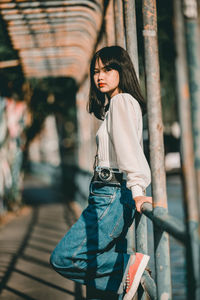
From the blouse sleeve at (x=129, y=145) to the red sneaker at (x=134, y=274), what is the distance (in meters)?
0.41

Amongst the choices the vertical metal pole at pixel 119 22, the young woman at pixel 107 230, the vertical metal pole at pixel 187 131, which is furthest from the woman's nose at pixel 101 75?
the vertical metal pole at pixel 187 131

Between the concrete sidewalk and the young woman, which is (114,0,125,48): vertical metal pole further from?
the concrete sidewalk

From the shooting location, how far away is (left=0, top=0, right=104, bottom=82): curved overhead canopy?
17.4ft

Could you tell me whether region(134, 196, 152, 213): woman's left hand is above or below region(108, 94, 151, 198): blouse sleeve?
below

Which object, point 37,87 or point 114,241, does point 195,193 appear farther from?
point 37,87

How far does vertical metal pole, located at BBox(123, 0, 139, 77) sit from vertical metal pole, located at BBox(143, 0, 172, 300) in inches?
20.5

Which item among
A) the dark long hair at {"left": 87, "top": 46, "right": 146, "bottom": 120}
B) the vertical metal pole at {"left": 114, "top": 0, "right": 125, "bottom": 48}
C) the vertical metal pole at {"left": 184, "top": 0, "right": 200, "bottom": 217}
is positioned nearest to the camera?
the vertical metal pole at {"left": 184, "top": 0, "right": 200, "bottom": 217}

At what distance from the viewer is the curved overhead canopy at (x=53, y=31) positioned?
5.29 meters

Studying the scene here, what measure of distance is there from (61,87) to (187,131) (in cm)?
1011

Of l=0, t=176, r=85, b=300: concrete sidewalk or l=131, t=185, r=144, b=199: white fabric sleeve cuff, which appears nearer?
l=131, t=185, r=144, b=199: white fabric sleeve cuff

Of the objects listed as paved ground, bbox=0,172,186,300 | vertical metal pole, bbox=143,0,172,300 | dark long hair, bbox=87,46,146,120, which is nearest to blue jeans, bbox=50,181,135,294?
vertical metal pole, bbox=143,0,172,300

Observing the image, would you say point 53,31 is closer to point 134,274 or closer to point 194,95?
point 134,274

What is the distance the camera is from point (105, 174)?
2.64 meters

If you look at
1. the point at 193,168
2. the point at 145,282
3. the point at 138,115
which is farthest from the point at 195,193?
the point at 145,282
